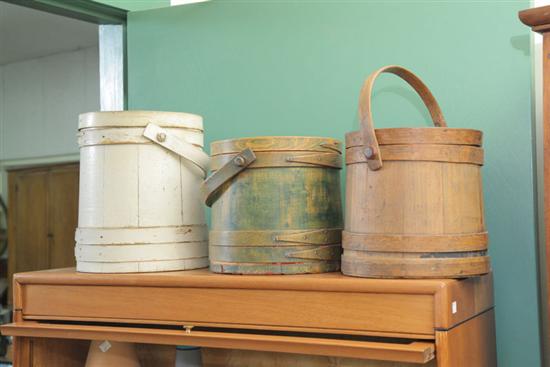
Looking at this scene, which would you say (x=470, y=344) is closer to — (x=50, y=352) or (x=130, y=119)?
(x=130, y=119)

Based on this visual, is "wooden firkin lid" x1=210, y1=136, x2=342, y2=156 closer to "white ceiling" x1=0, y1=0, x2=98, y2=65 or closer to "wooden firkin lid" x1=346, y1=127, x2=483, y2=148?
"wooden firkin lid" x1=346, y1=127, x2=483, y2=148

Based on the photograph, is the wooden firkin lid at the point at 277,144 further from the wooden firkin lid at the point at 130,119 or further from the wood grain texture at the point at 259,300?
the wood grain texture at the point at 259,300

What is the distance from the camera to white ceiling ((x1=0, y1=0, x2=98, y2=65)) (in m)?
5.19

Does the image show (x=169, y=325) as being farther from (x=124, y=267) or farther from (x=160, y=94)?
(x=160, y=94)

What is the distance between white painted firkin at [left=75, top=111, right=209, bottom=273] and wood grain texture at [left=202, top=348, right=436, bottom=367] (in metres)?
0.33

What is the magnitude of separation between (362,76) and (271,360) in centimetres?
91

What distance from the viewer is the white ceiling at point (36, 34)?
204 inches

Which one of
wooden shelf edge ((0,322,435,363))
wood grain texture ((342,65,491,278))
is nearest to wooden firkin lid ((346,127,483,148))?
wood grain texture ((342,65,491,278))

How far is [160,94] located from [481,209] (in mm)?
1316

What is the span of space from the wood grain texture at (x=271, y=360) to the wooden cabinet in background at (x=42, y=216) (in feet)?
14.0

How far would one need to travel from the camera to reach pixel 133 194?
81.1 inches

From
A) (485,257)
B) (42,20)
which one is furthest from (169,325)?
(42,20)

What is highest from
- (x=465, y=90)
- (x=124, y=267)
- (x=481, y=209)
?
(x=465, y=90)

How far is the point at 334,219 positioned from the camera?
6.53 feet
